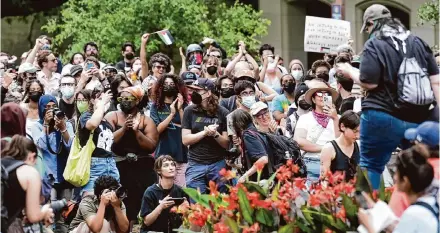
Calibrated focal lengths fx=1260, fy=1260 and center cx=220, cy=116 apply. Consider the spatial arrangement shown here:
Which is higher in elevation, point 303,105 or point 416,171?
point 416,171

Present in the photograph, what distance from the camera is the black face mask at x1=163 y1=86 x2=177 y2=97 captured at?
1407cm

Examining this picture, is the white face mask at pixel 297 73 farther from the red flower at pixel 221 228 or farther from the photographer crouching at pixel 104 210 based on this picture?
the red flower at pixel 221 228

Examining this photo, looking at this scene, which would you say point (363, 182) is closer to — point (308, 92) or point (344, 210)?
point (344, 210)

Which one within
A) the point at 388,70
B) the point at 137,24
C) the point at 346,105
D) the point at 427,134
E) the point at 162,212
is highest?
the point at 388,70

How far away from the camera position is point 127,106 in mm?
13766

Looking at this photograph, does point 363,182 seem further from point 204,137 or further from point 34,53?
point 34,53

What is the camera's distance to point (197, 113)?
43.8 feet

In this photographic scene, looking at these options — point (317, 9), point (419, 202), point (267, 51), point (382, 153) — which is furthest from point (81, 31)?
point (419, 202)

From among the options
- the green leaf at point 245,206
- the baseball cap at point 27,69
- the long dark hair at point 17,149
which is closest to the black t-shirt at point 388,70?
Answer: the green leaf at point 245,206

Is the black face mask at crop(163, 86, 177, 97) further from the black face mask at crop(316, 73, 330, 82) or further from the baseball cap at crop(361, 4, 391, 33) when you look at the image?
the baseball cap at crop(361, 4, 391, 33)

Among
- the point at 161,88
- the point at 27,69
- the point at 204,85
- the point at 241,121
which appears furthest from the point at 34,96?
the point at 241,121

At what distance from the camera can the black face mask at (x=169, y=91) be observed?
14.1 metres

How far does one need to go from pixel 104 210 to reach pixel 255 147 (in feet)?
5.40

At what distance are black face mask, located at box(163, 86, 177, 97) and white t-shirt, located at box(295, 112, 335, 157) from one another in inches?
67.3
